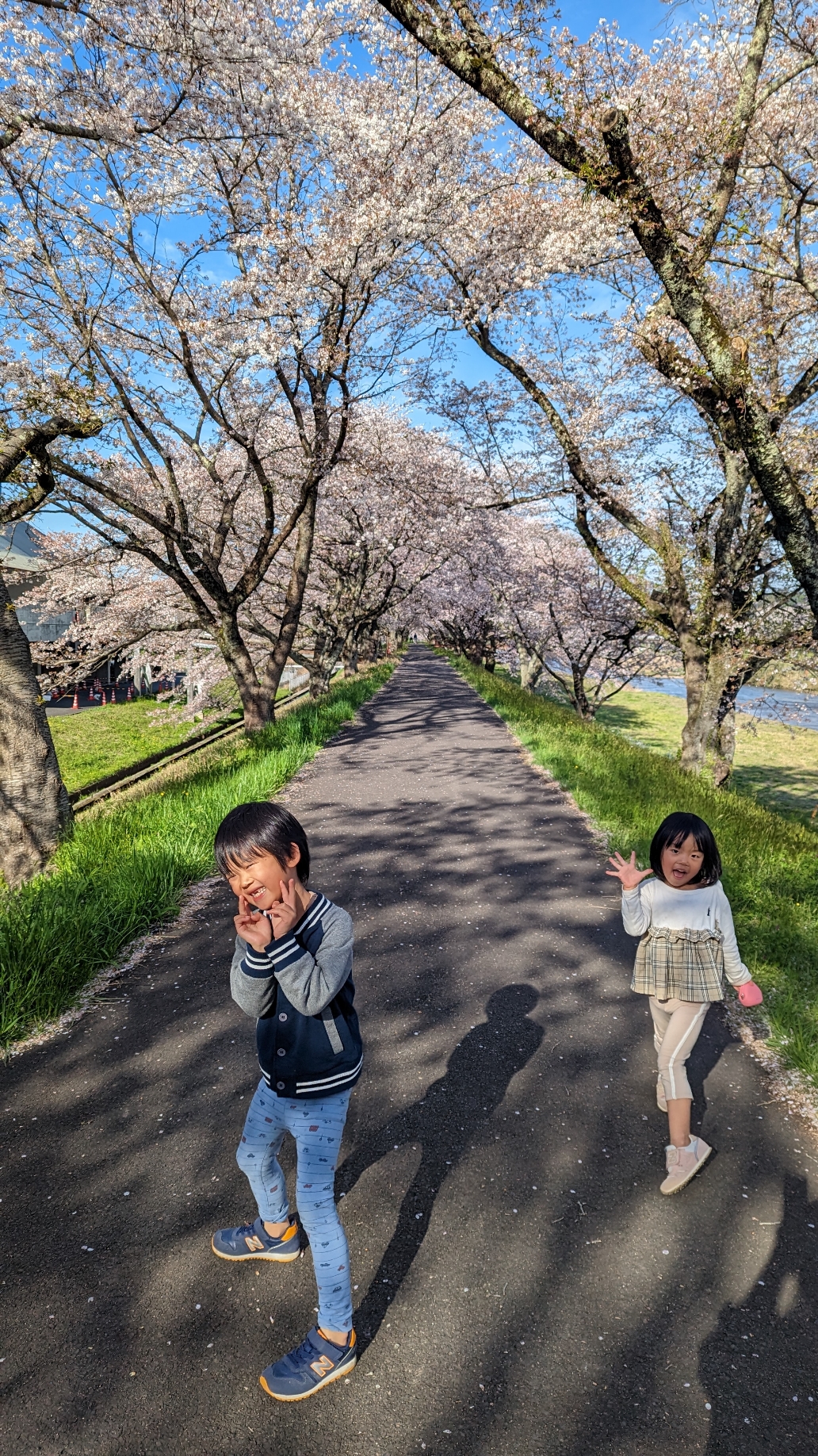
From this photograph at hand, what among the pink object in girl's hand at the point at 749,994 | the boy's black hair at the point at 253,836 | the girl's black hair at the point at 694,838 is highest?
the boy's black hair at the point at 253,836

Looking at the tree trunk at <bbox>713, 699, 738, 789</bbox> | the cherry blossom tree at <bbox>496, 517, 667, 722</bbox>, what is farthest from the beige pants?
the cherry blossom tree at <bbox>496, 517, 667, 722</bbox>

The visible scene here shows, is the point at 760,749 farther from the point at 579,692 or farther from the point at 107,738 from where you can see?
the point at 107,738

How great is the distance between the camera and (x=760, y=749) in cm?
3203

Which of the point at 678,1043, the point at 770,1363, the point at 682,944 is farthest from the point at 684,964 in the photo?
the point at 770,1363

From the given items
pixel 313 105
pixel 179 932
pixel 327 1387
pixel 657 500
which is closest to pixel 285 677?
pixel 657 500

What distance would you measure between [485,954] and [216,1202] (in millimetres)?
2335

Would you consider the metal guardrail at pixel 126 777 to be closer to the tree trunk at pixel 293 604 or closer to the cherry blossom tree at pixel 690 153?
the tree trunk at pixel 293 604

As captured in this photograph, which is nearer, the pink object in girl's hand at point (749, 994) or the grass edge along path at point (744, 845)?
the pink object in girl's hand at point (749, 994)

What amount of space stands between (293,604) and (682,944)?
35.8ft

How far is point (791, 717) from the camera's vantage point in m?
17.0

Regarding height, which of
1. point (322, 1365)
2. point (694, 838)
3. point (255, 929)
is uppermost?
point (255, 929)

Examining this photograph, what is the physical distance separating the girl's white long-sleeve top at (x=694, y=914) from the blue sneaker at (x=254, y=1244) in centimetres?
168

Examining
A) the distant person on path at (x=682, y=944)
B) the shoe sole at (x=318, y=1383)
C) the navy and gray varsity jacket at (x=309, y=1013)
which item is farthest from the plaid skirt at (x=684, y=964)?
the shoe sole at (x=318, y=1383)

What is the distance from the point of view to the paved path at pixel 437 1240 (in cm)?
187
